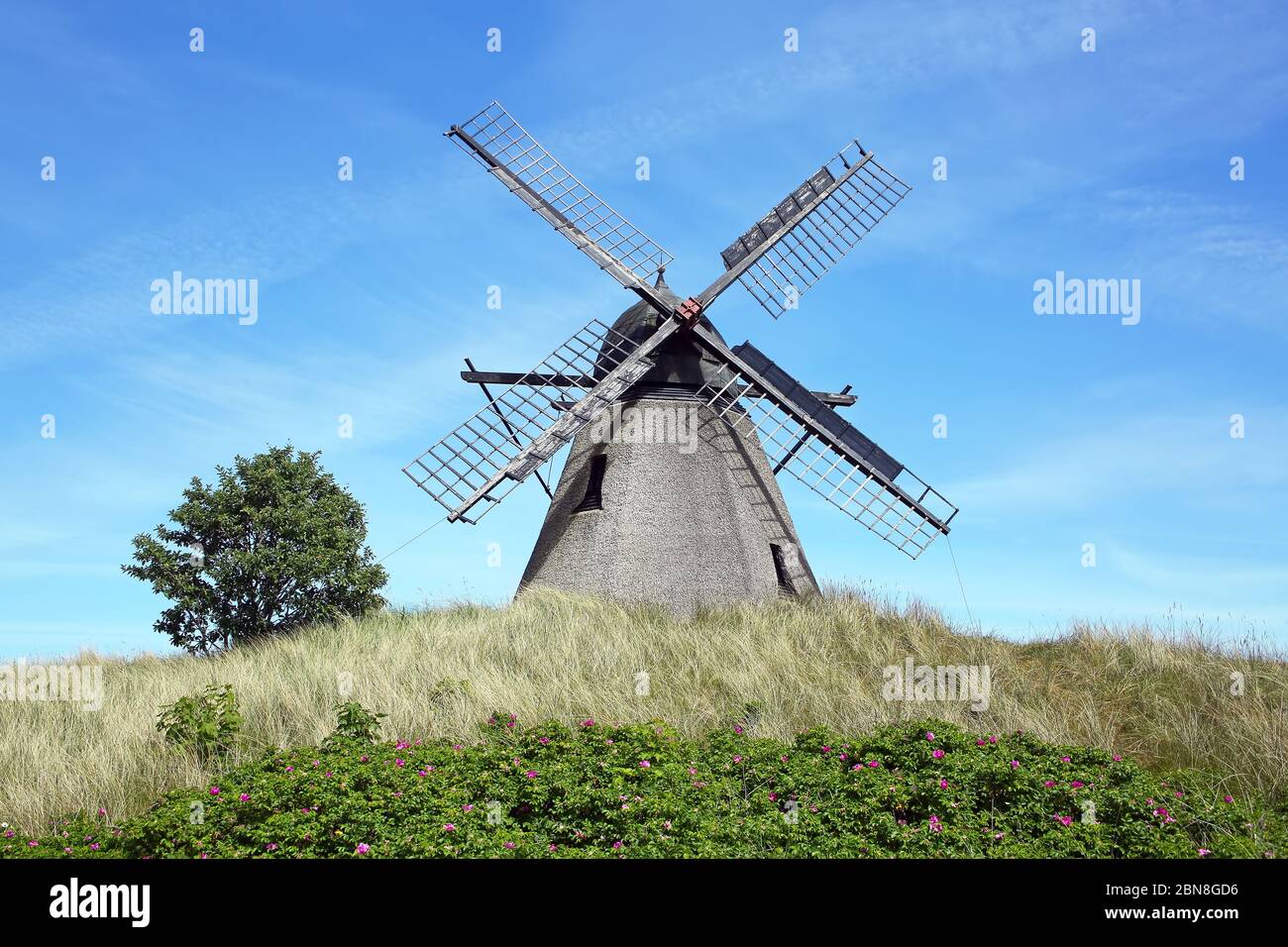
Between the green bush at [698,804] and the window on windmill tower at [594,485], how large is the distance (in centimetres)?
845

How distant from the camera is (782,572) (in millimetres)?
18000

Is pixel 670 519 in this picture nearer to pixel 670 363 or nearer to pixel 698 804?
pixel 670 363

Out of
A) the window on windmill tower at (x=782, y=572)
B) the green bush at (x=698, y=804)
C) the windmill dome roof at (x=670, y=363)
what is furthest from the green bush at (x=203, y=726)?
the window on windmill tower at (x=782, y=572)

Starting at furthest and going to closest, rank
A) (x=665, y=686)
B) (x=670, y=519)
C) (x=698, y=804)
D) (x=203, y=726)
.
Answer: (x=670, y=519) → (x=665, y=686) → (x=203, y=726) → (x=698, y=804)

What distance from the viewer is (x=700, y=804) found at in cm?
769

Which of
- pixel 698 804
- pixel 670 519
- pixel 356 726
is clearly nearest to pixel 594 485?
pixel 670 519

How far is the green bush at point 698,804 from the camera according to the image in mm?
7043

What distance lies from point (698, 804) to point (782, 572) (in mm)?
10539

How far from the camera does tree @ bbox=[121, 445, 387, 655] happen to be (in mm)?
20297

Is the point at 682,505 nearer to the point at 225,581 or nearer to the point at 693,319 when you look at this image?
the point at 693,319

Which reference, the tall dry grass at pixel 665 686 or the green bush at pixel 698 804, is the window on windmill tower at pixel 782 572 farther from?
the green bush at pixel 698 804

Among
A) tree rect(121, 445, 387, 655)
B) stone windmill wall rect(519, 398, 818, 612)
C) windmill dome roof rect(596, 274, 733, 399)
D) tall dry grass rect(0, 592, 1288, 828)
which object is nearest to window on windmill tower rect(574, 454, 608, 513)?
stone windmill wall rect(519, 398, 818, 612)
